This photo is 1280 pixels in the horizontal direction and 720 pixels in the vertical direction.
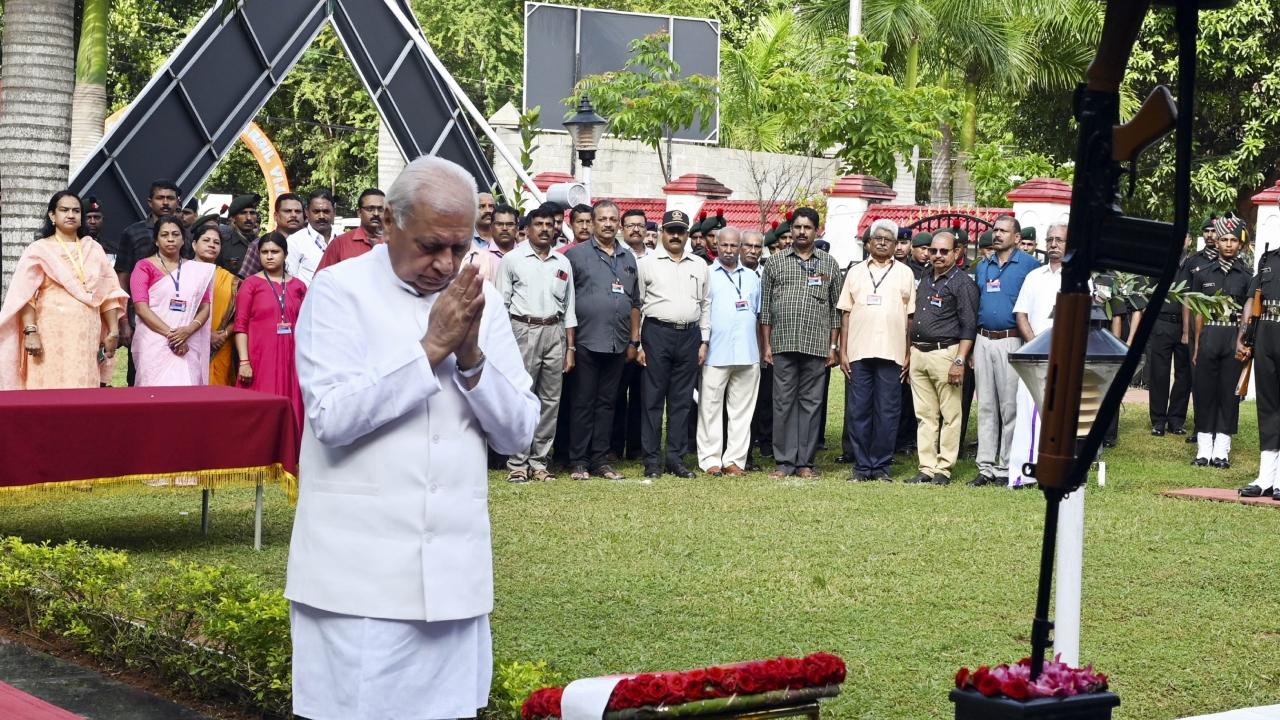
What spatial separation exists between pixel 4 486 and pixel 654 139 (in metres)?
19.3

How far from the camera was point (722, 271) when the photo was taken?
13.6m

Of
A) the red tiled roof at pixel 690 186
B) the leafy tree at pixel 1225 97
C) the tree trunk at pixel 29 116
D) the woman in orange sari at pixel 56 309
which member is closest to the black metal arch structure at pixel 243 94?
the tree trunk at pixel 29 116

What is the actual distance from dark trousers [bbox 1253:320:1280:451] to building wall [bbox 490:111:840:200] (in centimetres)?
1859

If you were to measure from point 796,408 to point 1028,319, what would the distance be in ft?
6.82

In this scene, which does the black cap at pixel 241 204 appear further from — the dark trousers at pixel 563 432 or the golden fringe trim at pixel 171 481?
the golden fringe trim at pixel 171 481

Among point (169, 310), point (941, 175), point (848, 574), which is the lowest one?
point (848, 574)

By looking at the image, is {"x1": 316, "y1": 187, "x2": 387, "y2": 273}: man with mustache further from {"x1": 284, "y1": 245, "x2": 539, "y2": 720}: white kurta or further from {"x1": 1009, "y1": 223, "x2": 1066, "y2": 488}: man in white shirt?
{"x1": 284, "y1": 245, "x2": 539, "y2": 720}: white kurta

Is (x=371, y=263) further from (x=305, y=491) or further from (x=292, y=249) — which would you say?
(x=292, y=249)

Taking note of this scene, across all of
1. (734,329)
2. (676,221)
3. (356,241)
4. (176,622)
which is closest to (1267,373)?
(734,329)

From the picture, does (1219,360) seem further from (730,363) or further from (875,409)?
(730,363)

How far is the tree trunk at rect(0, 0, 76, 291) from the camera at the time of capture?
12633mm

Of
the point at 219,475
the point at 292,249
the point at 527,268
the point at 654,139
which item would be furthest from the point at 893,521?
the point at 654,139

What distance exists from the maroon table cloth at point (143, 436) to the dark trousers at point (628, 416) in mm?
5273

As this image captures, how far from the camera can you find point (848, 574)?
29.0ft
